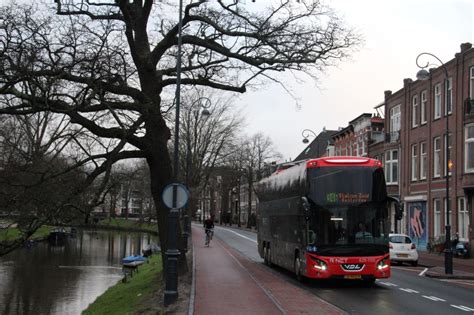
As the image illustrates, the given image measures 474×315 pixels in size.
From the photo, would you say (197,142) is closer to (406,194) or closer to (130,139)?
(406,194)

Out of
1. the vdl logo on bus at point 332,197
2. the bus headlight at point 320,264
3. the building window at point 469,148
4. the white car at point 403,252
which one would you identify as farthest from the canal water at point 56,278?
the building window at point 469,148

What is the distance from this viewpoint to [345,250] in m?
16.6

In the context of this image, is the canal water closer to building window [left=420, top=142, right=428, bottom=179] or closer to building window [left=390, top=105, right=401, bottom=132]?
building window [left=420, top=142, right=428, bottom=179]

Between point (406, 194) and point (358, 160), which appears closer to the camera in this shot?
point (358, 160)

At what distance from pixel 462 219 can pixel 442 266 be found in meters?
6.92

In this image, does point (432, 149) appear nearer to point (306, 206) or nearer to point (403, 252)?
point (403, 252)

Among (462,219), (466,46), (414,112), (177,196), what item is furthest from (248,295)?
(414,112)

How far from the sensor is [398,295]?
16062 millimetres

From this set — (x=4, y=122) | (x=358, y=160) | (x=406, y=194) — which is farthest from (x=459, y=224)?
(x=4, y=122)

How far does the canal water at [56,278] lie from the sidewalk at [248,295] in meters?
10.6

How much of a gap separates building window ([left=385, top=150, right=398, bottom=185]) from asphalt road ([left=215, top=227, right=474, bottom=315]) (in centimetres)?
2348

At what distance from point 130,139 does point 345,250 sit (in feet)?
23.1

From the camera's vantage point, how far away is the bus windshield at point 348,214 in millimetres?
16656

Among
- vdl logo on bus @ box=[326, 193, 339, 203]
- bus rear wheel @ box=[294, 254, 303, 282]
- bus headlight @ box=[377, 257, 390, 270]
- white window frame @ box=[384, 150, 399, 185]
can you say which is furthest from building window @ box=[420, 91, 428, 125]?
vdl logo on bus @ box=[326, 193, 339, 203]
